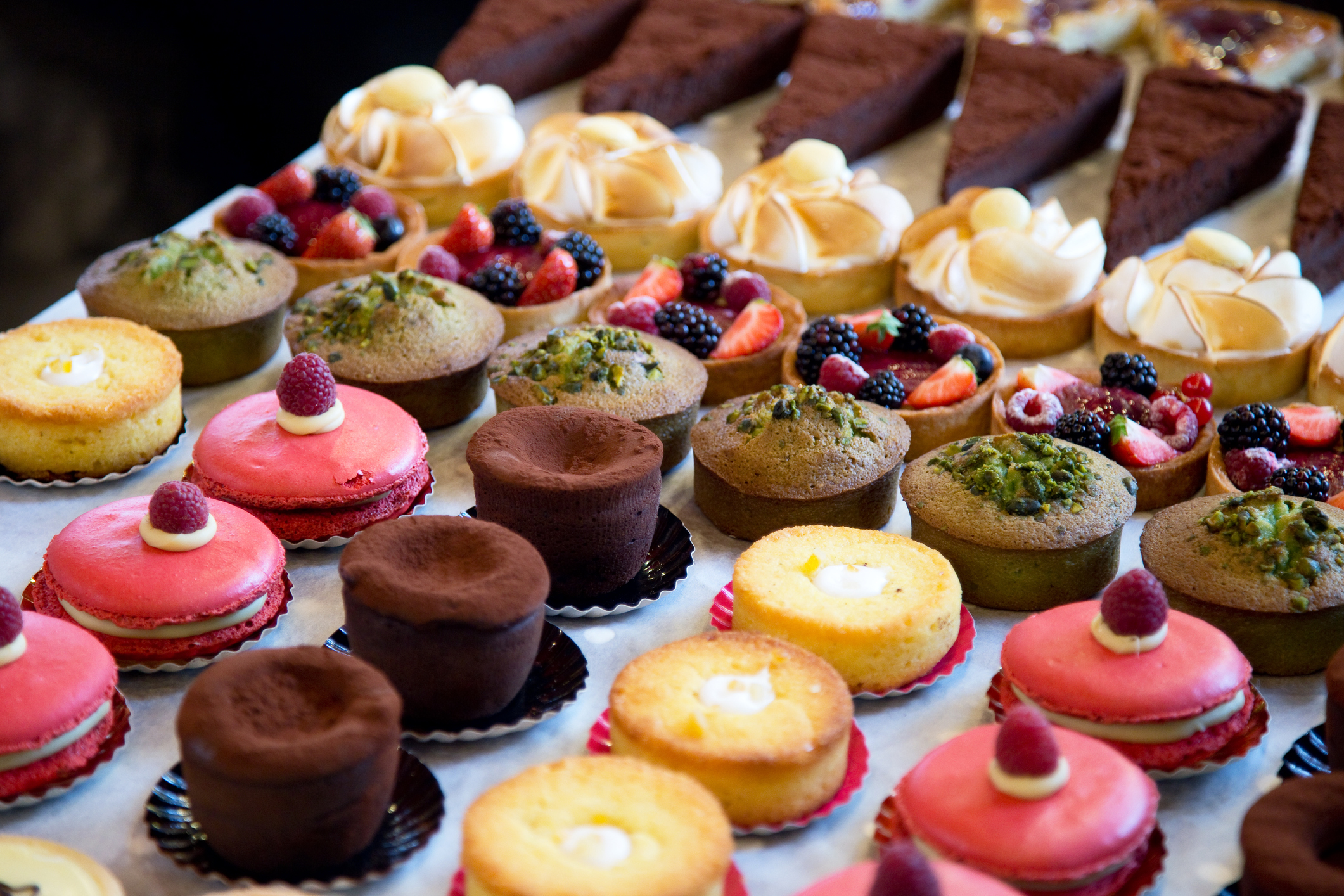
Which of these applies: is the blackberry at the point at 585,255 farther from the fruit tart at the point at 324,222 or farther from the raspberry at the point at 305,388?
the raspberry at the point at 305,388

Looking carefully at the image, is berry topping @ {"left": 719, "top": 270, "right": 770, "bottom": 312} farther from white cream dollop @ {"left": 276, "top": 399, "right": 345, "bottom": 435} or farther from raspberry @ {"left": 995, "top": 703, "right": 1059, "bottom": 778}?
raspberry @ {"left": 995, "top": 703, "right": 1059, "bottom": 778}

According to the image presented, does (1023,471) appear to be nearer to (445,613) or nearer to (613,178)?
(445,613)

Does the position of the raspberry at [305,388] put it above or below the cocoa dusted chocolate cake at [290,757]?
above

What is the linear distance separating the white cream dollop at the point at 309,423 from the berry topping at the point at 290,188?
171 centimetres

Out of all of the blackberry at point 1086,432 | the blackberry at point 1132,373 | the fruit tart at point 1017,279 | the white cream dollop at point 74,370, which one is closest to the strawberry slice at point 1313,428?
the blackberry at point 1132,373

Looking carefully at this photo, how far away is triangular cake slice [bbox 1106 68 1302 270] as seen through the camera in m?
5.14

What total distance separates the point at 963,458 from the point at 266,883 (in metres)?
2.02

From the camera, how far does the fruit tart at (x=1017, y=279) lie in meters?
4.67

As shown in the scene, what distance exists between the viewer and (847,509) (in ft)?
12.3

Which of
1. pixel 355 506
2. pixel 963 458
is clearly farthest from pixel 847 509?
pixel 355 506

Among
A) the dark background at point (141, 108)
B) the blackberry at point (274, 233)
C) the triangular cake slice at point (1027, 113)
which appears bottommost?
the dark background at point (141, 108)

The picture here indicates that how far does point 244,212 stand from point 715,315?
178 cm

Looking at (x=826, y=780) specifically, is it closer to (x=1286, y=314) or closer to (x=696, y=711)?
(x=696, y=711)

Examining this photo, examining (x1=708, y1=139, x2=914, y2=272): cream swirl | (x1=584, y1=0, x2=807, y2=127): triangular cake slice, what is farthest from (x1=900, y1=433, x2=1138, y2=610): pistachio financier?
(x1=584, y1=0, x2=807, y2=127): triangular cake slice
